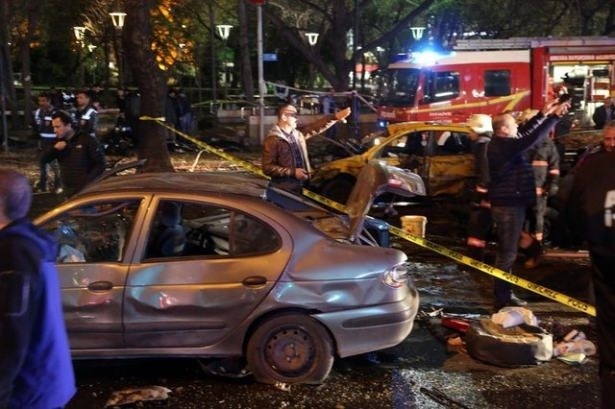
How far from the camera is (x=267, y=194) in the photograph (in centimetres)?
553

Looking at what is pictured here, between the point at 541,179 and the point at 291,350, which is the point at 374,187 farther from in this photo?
the point at 541,179

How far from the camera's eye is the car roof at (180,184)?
5113 millimetres

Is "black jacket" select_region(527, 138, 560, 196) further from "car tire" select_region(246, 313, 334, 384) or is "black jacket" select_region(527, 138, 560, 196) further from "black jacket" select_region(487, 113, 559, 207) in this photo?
"car tire" select_region(246, 313, 334, 384)

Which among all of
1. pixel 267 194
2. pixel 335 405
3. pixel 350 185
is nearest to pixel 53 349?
pixel 335 405

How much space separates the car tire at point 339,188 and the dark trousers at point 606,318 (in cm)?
878

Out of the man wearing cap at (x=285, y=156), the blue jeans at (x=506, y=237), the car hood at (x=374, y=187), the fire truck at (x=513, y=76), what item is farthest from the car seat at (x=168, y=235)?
the fire truck at (x=513, y=76)

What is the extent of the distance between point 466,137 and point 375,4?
28.3 meters

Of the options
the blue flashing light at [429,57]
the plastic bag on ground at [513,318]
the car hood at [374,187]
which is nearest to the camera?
the car hood at [374,187]

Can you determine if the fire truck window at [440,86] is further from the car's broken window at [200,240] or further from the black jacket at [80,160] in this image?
the car's broken window at [200,240]

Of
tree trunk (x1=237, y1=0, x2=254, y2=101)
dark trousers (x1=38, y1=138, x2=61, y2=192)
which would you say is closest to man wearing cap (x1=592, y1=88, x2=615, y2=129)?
dark trousers (x1=38, y1=138, x2=61, y2=192)

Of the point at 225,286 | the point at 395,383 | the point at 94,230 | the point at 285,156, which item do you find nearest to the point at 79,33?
the point at 285,156

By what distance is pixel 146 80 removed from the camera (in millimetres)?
12586

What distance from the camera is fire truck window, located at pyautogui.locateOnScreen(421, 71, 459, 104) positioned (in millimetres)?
19016

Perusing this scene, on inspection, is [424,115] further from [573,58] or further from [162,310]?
[162,310]
